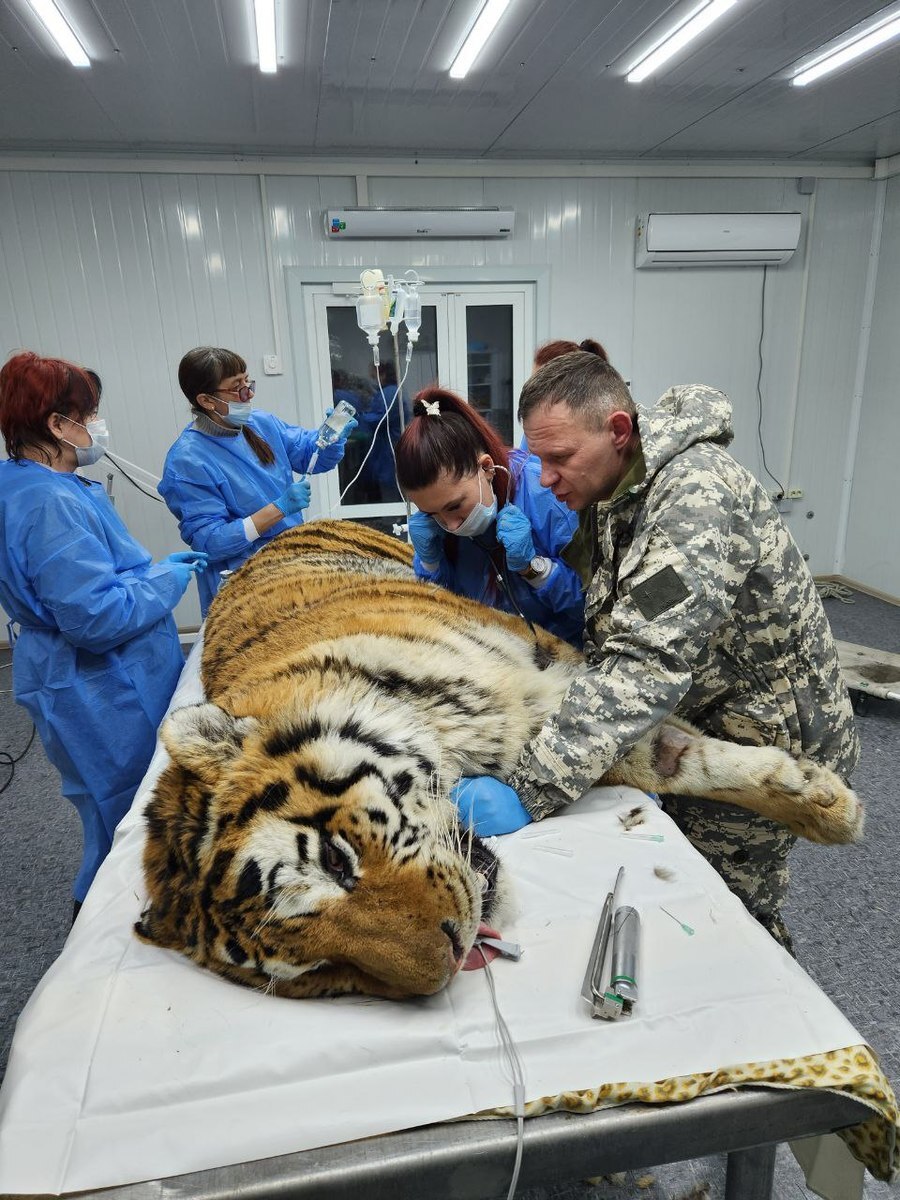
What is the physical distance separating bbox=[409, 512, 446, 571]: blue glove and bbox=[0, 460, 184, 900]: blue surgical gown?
880mm

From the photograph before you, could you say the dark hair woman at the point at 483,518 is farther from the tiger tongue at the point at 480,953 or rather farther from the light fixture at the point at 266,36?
the light fixture at the point at 266,36

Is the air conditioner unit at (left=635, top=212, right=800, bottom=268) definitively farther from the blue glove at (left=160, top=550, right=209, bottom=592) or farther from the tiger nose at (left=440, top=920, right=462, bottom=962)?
the tiger nose at (left=440, top=920, right=462, bottom=962)

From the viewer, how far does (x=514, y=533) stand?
6.79ft

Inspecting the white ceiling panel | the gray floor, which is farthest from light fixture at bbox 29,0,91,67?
the gray floor

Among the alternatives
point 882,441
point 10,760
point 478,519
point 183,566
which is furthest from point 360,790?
point 882,441

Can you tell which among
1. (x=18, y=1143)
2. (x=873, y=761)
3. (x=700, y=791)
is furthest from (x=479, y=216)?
(x=18, y=1143)

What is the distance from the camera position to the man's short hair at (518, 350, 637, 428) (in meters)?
1.45

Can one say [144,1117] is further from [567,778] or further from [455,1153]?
[567,778]

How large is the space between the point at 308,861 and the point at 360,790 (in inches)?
5.8

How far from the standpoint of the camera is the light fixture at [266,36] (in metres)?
3.06

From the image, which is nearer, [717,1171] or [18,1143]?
[18,1143]

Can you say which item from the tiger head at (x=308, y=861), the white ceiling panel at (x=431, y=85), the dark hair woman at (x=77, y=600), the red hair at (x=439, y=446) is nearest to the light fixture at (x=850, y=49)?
the white ceiling panel at (x=431, y=85)

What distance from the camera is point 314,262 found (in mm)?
5281

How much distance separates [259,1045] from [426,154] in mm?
5899
